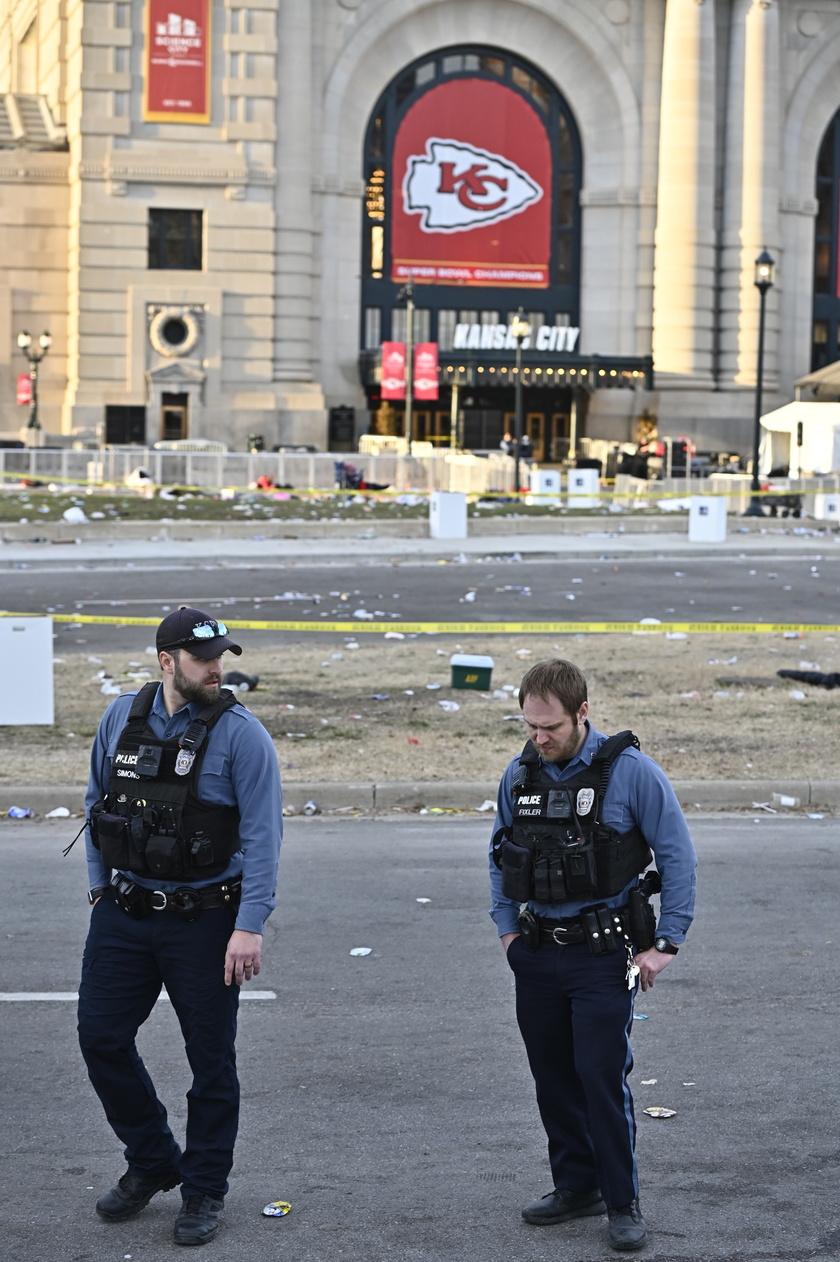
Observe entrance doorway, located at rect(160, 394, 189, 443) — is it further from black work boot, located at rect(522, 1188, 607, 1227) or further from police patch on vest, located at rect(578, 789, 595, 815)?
police patch on vest, located at rect(578, 789, 595, 815)

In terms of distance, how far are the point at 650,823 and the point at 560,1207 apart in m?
1.27

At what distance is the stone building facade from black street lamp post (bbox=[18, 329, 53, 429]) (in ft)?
4.35

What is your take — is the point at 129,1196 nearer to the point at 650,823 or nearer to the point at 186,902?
the point at 186,902

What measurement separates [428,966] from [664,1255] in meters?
3.05

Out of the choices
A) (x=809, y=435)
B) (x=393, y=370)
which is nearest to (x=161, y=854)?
(x=809, y=435)

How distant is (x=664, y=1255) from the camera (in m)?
5.23

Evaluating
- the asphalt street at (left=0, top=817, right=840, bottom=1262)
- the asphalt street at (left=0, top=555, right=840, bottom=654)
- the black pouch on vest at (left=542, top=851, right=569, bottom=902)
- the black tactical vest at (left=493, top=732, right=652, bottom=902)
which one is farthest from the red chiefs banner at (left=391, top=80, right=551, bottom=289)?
the black pouch on vest at (left=542, top=851, right=569, bottom=902)

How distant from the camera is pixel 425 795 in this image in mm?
11688

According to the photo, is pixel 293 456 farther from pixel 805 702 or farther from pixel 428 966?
pixel 428 966

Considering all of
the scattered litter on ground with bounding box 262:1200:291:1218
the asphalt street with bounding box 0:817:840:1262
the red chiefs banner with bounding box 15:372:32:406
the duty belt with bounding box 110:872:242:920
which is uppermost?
the red chiefs banner with bounding box 15:372:32:406

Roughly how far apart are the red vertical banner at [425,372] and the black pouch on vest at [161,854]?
57127mm

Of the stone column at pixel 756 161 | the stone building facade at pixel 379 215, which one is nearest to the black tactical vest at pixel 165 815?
the stone building facade at pixel 379 215

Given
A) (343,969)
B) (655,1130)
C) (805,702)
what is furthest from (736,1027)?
(805,702)

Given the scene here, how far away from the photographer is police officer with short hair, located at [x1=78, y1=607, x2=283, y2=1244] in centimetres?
529
